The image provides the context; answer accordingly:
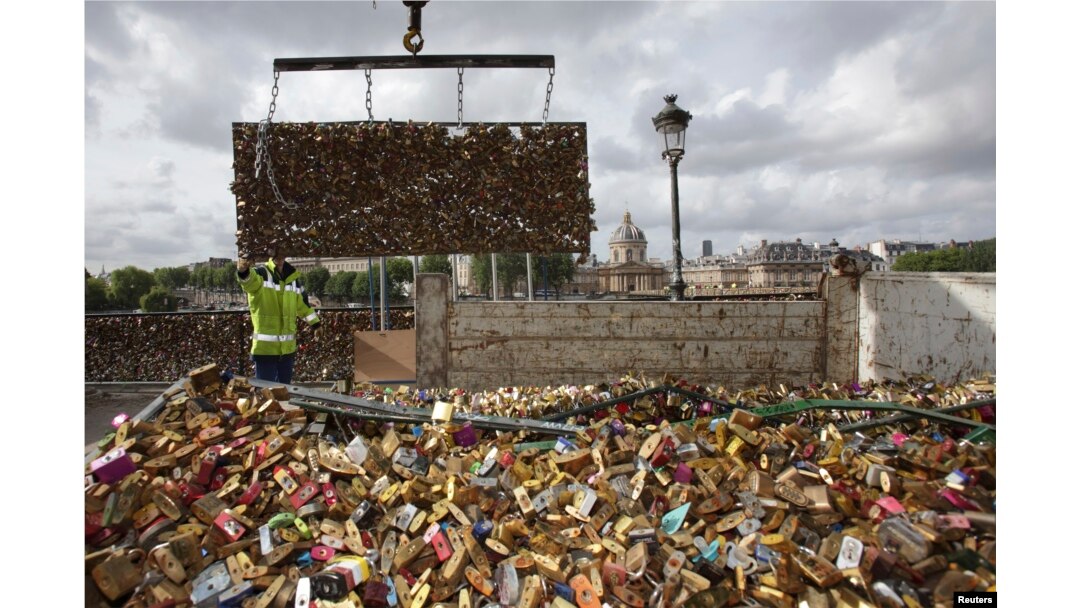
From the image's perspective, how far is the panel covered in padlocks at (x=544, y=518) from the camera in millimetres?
2244

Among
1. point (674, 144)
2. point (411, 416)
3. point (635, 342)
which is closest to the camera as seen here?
point (411, 416)

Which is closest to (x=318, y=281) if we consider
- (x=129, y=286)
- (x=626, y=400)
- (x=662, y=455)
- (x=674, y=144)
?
(x=129, y=286)

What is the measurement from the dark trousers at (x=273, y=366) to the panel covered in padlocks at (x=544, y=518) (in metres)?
3.35

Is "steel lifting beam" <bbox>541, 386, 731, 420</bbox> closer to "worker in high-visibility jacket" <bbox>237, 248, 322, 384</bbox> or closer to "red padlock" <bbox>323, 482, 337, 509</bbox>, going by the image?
"red padlock" <bbox>323, 482, 337, 509</bbox>

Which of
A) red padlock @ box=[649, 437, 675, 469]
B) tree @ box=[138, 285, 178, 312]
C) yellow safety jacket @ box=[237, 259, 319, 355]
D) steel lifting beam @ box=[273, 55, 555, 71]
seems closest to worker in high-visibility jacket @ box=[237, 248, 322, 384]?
yellow safety jacket @ box=[237, 259, 319, 355]

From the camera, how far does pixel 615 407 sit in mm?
4547

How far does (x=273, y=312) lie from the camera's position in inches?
253

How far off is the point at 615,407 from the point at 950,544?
2.55 metres

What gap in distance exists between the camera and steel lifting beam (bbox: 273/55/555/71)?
16.1 ft

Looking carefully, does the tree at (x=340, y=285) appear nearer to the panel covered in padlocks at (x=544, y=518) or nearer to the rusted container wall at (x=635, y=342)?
the rusted container wall at (x=635, y=342)

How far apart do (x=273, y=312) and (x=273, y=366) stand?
66 cm

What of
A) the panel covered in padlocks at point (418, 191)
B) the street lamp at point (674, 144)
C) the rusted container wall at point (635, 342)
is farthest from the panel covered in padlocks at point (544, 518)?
the street lamp at point (674, 144)

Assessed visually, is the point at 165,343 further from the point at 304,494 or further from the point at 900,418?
the point at 900,418

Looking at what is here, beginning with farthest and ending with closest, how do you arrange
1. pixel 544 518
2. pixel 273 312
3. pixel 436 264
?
pixel 436 264 < pixel 273 312 < pixel 544 518
